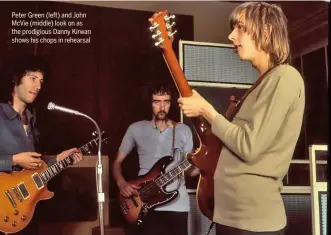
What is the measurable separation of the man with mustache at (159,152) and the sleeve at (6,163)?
45 centimetres

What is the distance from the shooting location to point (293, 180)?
2.03 m

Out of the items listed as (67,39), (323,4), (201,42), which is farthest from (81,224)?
(323,4)

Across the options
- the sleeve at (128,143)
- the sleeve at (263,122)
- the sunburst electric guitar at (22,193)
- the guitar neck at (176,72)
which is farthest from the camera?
the sleeve at (128,143)

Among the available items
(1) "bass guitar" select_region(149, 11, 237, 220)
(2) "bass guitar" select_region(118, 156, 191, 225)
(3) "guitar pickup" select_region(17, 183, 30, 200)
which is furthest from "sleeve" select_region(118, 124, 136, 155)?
(1) "bass guitar" select_region(149, 11, 237, 220)

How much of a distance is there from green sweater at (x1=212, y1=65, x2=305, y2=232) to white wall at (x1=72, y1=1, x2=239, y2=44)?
1.00 metres

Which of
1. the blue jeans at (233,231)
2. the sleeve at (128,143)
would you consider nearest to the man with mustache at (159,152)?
the sleeve at (128,143)

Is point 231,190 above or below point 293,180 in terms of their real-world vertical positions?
above

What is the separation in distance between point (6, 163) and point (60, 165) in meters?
0.19

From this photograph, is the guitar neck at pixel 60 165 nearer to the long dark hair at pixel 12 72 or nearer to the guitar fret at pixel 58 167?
the guitar fret at pixel 58 167

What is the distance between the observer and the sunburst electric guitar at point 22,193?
63.9 inches

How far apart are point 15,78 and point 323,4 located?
125 cm

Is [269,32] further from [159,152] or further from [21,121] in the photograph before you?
[21,121]

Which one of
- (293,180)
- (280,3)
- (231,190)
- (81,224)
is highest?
(280,3)

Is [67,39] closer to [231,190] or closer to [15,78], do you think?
[15,78]
